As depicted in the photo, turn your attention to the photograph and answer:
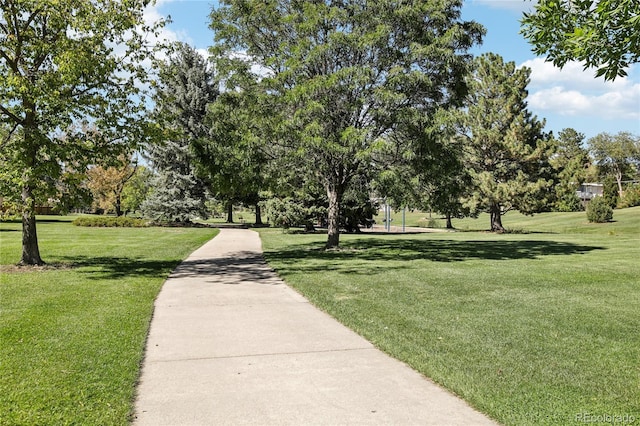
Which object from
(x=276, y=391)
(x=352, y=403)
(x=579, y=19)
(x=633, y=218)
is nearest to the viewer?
(x=352, y=403)

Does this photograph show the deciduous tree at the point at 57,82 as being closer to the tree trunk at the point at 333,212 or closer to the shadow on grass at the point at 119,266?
the shadow on grass at the point at 119,266

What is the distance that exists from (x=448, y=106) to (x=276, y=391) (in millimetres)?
13849

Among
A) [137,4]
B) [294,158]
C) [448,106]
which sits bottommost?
[294,158]

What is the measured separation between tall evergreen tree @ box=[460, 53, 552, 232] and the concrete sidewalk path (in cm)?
3121

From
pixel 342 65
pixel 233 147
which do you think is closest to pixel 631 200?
pixel 342 65

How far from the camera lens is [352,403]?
163 inches

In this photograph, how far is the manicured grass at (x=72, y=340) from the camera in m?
4.00

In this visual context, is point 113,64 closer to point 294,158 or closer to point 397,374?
point 294,158

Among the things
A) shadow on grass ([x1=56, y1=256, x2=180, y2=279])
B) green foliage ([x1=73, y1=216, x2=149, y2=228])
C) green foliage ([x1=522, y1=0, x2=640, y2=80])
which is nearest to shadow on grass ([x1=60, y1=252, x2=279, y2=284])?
shadow on grass ([x1=56, y1=256, x2=180, y2=279])

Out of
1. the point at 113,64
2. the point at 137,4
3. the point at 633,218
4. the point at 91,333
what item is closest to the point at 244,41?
the point at 137,4

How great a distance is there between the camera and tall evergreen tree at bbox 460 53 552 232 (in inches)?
1407

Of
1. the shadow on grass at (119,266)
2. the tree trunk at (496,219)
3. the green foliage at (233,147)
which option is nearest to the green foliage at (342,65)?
the green foliage at (233,147)

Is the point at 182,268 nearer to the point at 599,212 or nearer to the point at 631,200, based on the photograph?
the point at 599,212

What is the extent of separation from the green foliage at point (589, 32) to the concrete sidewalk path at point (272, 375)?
389 cm
